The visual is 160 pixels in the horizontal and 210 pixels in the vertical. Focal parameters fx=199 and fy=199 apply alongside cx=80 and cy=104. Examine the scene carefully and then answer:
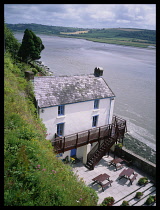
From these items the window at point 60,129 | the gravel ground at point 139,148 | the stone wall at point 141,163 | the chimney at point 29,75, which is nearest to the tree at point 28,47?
the chimney at point 29,75

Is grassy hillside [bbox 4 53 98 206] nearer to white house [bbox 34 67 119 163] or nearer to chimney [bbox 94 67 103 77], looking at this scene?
white house [bbox 34 67 119 163]

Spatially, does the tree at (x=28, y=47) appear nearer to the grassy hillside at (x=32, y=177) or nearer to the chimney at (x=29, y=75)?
the chimney at (x=29, y=75)

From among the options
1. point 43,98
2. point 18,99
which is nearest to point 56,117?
point 43,98

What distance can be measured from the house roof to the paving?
20.5 ft

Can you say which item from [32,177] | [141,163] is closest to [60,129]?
[141,163]

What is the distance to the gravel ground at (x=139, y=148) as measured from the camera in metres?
23.5

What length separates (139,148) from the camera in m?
24.8

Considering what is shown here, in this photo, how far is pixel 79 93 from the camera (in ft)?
61.0

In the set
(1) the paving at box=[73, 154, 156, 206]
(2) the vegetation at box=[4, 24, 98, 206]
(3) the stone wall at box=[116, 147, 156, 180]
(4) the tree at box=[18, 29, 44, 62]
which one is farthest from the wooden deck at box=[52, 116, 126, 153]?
(4) the tree at box=[18, 29, 44, 62]

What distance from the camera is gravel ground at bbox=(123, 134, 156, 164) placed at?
2352 centimetres

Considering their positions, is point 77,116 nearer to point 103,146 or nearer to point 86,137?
point 86,137
